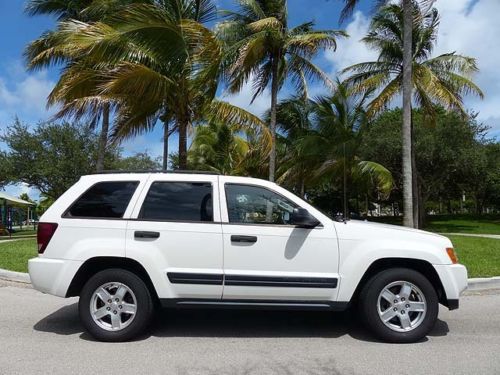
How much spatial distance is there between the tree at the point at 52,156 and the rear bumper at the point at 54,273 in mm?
24204

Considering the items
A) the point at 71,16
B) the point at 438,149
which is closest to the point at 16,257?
the point at 71,16

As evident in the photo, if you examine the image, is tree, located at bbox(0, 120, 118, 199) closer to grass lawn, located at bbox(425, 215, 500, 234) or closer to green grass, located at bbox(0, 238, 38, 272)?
green grass, located at bbox(0, 238, 38, 272)

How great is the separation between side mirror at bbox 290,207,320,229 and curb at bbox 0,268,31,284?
20.4ft

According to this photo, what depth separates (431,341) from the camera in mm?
5816

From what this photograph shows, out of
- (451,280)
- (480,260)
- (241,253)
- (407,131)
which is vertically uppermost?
(407,131)

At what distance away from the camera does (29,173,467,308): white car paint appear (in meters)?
5.63

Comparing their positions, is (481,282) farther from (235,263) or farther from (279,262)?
(235,263)

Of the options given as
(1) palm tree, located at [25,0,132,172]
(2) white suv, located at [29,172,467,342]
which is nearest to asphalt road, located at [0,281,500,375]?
(2) white suv, located at [29,172,467,342]

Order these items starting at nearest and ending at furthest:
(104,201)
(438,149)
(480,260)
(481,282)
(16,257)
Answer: (104,201), (481,282), (480,260), (16,257), (438,149)

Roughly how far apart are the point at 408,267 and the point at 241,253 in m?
1.94

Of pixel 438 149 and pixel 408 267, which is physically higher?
pixel 438 149

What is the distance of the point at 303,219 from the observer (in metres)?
5.65

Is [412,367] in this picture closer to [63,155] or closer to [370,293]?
[370,293]

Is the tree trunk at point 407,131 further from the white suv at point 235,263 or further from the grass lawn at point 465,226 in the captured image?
the grass lawn at point 465,226
